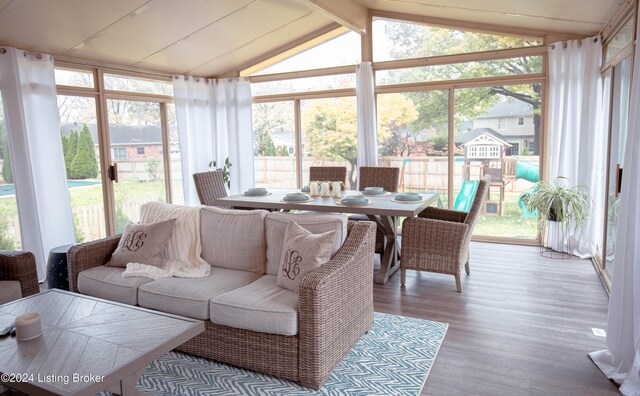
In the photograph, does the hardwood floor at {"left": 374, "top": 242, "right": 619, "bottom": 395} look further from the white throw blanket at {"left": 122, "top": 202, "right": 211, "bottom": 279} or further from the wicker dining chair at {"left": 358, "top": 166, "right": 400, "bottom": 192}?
the white throw blanket at {"left": 122, "top": 202, "right": 211, "bottom": 279}

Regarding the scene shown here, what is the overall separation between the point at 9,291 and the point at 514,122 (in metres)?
5.32

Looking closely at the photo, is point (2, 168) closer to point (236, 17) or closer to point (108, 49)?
point (108, 49)

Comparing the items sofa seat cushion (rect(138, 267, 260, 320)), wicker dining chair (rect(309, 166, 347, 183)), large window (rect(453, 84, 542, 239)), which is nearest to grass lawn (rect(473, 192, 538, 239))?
large window (rect(453, 84, 542, 239))

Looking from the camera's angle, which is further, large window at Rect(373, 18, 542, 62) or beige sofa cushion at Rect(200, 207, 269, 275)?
large window at Rect(373, 18, 542, 62)

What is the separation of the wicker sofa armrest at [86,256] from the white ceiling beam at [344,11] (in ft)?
9.29

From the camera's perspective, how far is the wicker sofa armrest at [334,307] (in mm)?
2447

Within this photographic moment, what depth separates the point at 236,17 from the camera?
17.0 feet

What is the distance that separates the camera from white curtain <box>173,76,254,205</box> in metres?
6.61

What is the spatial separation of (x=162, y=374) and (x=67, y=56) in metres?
3.93

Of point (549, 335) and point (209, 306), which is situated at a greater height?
point (209, 306)

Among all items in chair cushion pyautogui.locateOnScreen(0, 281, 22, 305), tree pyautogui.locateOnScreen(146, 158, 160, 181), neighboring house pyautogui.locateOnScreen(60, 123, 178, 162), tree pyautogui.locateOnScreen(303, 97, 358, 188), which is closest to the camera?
chair cushion pyautogui.locateOnScreen(0, 281, 22, 305)

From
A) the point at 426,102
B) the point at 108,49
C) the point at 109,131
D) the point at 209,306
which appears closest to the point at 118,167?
the point at 109,131

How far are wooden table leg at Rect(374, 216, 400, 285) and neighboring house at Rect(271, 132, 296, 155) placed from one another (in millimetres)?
2763

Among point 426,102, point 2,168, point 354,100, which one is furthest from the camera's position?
point 354,100
